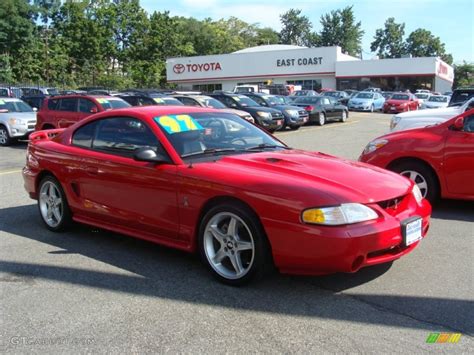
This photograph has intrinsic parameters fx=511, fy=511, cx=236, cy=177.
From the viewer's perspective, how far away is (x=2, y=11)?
180 ft

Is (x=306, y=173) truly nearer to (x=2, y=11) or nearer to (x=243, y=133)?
(x=243, y=133)

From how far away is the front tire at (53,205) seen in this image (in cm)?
577

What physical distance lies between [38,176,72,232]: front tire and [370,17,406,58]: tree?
408 ft

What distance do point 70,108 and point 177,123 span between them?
1145 centimetres

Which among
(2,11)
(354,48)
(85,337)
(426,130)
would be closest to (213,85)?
(2,11)

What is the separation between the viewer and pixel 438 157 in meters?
6.77

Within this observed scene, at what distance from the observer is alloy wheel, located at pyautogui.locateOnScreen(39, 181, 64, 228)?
586cm

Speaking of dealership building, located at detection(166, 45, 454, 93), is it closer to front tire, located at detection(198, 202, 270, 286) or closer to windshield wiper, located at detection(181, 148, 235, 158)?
windshield wiper, located at detection(181, 148, 235, 158)

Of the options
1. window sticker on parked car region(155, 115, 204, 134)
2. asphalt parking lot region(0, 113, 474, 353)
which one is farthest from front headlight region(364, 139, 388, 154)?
window sticker on parked car region(155, 115, 204, 134)

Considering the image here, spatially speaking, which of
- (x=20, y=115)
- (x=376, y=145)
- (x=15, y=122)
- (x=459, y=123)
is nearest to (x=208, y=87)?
(x=20, y=115)

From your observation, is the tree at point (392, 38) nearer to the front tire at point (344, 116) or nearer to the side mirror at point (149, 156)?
the front tire at point (344, 116)

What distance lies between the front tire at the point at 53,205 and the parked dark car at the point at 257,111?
1385 centimetres

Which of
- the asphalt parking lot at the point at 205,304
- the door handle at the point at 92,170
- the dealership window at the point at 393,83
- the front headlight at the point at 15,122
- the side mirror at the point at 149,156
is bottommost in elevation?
the asphalt parking lot at the point at 205,304

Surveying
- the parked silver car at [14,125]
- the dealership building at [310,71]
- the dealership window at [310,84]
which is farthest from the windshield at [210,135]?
the dealership window at [310,84]
